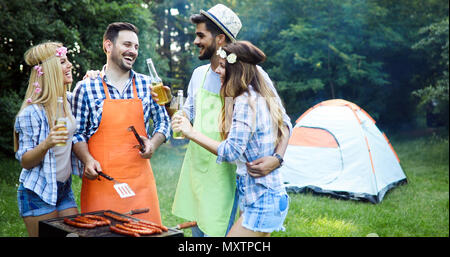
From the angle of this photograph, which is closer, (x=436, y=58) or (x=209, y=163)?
(x=209, y=163)

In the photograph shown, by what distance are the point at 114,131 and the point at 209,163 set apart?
0.64 m

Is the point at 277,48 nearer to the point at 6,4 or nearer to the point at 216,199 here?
the point at 6,4

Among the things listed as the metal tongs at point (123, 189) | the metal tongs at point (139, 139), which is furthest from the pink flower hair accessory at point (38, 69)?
the metal tongs at point (123, 189)

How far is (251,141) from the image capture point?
2.25 m

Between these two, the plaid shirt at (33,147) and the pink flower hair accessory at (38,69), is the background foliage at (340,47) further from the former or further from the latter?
the plaid shirt at (33,147)

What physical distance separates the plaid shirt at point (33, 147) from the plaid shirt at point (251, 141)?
1.01 metres

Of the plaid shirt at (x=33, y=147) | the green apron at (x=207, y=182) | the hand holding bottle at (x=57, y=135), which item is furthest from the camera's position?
the green apron at (x=207, y=182)

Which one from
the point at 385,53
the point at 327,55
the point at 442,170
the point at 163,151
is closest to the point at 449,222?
the point at 442,170

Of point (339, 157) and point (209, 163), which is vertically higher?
point (209, 163)

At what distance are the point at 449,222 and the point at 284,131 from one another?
4.25 m

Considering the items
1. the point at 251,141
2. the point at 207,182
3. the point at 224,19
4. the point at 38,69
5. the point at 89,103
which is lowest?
the point at 207,182

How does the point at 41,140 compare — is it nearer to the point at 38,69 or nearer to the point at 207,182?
the point at 38,69

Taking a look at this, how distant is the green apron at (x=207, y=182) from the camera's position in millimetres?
2529

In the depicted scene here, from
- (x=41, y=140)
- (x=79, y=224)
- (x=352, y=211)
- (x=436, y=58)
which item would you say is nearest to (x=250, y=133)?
(x=79, y=224)
